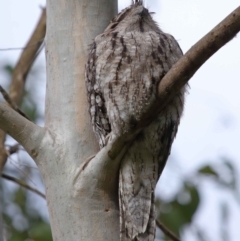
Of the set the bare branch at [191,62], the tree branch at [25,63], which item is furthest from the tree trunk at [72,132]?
the tree branch at [25,63]

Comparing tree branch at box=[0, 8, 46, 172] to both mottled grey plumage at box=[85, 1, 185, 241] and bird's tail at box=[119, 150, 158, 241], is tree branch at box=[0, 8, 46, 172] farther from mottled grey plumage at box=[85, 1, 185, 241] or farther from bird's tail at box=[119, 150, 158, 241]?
bird's tail at box=[119, 150, 158, 241]

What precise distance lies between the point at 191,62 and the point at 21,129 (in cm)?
67

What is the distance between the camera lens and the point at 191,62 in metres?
1.92

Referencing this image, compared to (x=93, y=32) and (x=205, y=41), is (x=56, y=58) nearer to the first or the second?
(x=93, y=32)

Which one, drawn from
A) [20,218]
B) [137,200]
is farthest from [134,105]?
[20,218]

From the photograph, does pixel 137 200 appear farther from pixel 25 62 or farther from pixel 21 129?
pixel 25 62

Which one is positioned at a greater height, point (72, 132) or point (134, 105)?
point (134, 105)

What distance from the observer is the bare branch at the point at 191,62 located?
183cm

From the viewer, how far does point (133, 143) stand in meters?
2.36

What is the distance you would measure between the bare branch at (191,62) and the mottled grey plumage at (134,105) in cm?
16

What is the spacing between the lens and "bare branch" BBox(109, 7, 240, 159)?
1832mm

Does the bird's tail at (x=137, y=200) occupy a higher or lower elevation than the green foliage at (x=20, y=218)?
higher

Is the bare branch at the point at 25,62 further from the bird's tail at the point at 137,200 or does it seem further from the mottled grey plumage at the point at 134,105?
the bird's tail at the point at 137,200

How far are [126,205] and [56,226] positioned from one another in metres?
0.26
